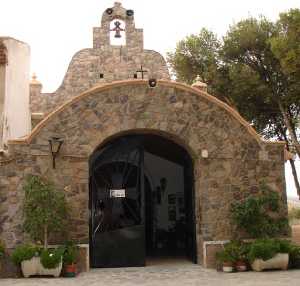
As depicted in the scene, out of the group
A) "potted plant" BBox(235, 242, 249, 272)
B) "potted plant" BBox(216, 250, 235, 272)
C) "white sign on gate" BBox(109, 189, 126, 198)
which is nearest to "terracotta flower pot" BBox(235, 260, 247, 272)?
"potted plant" BBox(235, 242, 249, 272)

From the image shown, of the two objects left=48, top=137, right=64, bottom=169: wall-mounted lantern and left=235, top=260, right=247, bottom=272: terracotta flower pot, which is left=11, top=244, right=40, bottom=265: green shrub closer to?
left=48, top=137, right=64, bottom=169: wall-mounted lantern

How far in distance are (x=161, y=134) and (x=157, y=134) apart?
0.18 m

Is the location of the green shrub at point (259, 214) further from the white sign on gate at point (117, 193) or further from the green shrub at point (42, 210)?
the green shrub at point (42, 210)

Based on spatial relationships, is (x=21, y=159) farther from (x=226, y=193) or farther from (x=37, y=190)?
(x=226, y=193)

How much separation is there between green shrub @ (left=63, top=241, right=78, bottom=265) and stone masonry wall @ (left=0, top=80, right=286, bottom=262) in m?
0.27

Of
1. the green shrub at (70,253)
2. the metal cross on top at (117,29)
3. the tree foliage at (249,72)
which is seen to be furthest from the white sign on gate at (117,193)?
the tree foliage at (249,72)

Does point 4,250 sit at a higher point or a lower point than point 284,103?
lower

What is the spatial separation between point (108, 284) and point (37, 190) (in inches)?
106

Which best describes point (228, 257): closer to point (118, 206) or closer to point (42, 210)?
point (118, 206)

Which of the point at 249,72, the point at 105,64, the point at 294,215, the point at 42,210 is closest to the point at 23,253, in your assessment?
the point at 42,210

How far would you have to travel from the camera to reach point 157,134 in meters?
12.3

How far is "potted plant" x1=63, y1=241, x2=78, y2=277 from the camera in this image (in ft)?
34.3

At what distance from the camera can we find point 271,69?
2292cm

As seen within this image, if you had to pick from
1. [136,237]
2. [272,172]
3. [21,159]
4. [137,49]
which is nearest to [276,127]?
[137,49]
